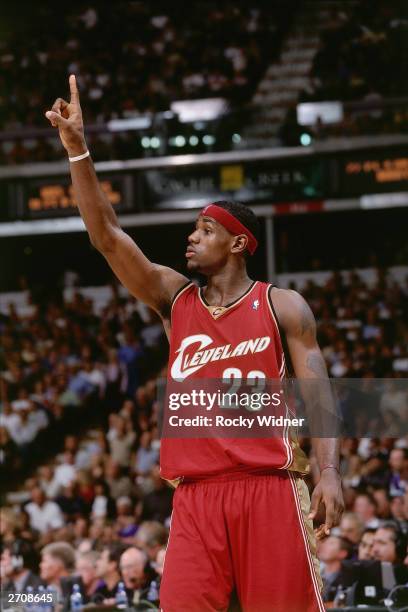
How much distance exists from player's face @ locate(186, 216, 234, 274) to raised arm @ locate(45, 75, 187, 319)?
0.13m

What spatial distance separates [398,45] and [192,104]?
3.22 meters

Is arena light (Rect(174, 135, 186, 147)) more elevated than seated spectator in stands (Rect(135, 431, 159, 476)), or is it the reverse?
arena light (Rect(174, 135, 186, 147))

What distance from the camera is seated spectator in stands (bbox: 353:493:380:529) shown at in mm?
9188

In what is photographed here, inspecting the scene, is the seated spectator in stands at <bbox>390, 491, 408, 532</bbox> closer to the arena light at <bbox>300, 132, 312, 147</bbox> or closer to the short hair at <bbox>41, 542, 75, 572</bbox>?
the short hair at <bbox>41, 542, 75, 572</bbox>

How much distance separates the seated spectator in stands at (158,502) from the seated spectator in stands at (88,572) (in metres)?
2.65

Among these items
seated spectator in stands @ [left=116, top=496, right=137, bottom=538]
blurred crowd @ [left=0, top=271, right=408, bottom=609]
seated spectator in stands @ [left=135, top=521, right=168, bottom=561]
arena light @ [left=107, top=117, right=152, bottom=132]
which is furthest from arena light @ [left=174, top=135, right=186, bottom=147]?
seated spectator in stands @ [left=135, top=521, right=168, bottom=561]

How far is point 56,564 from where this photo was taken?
8219 mm

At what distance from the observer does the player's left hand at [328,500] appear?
13.9 ft

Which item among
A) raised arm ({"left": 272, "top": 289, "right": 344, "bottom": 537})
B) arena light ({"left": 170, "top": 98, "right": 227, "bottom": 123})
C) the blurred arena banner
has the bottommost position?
raised arm ({"left": 272, "top": 289, "right": 344, "bottom": 537})

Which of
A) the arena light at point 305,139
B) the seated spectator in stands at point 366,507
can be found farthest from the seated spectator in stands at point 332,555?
the arena light at point 305,139

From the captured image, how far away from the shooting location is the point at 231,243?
4777mm

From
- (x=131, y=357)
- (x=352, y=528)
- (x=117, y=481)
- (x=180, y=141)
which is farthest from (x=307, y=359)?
(x=180, y=141)

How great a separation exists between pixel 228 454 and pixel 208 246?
94cm

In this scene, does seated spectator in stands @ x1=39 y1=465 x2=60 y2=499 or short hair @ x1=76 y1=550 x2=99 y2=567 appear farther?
seated spectator in stands @ x1=39 y1=465 x2=60 y2=499
